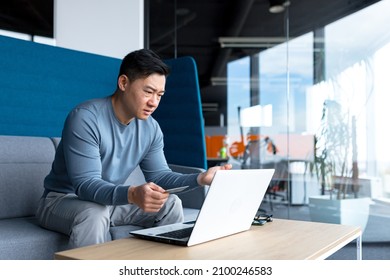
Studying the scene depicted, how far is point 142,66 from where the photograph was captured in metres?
1.77

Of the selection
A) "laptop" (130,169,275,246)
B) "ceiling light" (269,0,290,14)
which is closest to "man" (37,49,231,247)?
"laptop" (130,169,275,246)

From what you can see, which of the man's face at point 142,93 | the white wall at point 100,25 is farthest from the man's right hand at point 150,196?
the white wall at point 100,25

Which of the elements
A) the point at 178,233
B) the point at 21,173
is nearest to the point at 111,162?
the point at 178,233

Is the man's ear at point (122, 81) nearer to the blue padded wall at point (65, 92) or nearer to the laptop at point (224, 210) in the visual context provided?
the laptop at point (224, 210)

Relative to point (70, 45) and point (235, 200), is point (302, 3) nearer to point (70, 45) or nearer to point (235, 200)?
point (70, 45)

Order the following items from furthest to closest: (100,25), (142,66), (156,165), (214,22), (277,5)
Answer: (214,22) < (277,5) < (100,25) < (156,165) < (142,66)

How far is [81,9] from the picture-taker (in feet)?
11.2

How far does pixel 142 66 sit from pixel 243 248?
87cm

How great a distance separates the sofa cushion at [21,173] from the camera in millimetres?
2162

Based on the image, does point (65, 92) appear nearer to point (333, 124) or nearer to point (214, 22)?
point (333, 124)

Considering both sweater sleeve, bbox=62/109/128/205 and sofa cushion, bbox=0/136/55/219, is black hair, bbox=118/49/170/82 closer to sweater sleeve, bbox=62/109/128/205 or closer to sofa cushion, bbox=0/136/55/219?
sweater sleeve, bbox=62/109/128/205

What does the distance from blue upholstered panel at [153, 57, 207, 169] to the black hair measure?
1085 mm

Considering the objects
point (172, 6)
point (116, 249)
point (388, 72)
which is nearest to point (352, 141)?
point (388, 72)

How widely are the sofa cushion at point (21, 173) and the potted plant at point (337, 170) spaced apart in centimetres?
255
